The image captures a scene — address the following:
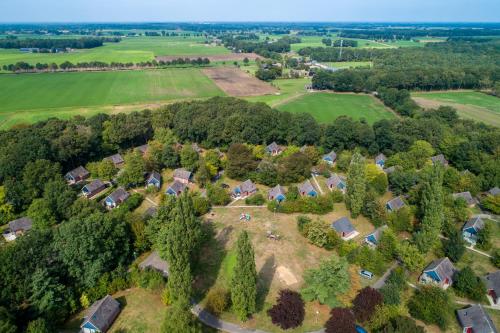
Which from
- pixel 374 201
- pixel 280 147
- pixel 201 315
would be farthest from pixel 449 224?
pixel 280 147

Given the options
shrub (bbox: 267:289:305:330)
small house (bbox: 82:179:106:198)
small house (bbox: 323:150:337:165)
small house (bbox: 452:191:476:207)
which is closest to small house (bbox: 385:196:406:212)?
small house (bbox: 452:191:476:207)

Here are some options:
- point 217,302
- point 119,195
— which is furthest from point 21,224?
point 217,302

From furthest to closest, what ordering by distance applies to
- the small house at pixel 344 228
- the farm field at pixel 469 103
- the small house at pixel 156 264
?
the farm field at pixel 469 103, the small house at pixel 344 228, the small house at pixel 156 264

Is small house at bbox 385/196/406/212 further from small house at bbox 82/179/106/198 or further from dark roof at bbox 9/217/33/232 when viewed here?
dark roof at bbox 9/217/33/232

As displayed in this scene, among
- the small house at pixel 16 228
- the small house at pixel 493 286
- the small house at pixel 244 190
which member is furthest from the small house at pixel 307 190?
the small house at pixel 16 228

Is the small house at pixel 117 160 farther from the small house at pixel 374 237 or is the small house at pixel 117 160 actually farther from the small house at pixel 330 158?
the small house at pixel 374 237

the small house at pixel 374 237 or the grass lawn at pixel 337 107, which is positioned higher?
the grass lawn at pixel 337 107

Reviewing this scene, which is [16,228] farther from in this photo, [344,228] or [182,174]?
[344,228]
